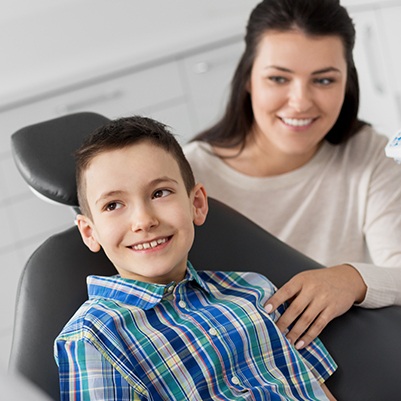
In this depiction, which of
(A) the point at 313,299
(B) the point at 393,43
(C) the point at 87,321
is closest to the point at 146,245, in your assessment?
(C) the point at 87,321

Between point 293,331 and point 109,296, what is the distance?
12.3 inches

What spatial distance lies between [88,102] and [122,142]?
5.69ft

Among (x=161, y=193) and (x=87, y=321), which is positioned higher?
(x=161, y=193)

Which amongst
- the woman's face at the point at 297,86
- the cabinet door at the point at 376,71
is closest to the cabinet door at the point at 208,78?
the cabinet door at the point at 376,71

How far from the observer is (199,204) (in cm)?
147

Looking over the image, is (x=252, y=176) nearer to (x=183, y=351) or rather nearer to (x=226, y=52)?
(x=183, y=351)

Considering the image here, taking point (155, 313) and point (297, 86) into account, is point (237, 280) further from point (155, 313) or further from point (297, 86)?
point (297, 86)

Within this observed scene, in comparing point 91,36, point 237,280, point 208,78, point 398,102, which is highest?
point 91,36

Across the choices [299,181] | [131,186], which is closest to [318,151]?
[299,181]

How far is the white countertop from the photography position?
9.94 feet

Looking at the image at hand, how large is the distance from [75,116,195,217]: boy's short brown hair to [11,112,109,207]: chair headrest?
0.18 feet

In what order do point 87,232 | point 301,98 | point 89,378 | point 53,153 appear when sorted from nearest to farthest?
point 89,378
point 87,232
point 53,153
point 301,98

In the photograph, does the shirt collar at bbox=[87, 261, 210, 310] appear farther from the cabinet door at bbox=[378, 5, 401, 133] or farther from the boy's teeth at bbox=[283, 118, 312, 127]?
the cabinet door at bbox=[378, 5, 401, 133]

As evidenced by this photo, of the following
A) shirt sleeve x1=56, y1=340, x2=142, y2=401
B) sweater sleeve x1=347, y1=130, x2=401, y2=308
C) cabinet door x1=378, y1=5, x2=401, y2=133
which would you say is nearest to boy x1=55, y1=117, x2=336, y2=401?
shirt sleeve x1=56, y1=340, x2=142, y2=401
